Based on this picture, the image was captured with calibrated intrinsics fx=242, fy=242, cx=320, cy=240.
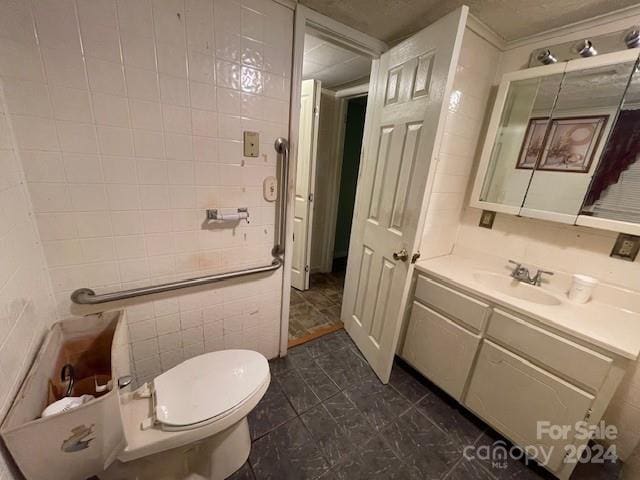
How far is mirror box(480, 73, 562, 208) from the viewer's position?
135 cm

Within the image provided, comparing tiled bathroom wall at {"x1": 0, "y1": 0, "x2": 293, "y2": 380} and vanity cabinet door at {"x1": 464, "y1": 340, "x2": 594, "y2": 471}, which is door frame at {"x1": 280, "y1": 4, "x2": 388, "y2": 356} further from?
vanity cabinet door at {"x1": 464, "y1": 340, "x2": 594, "y2": 471}

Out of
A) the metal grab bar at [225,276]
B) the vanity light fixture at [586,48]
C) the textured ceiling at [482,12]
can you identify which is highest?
the textured ceiling at [482,12]

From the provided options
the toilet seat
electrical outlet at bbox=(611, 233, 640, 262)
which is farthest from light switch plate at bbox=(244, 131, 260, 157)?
electrical outlet at bbox=(611, 233, 640, 262)

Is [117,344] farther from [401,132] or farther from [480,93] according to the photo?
[480,93]

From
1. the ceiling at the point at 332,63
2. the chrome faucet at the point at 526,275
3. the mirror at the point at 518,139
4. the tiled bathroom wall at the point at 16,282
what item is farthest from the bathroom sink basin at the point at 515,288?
the tiled bathroom wall at the point at 16,282

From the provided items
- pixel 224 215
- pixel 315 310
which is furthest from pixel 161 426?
pixel 315 310

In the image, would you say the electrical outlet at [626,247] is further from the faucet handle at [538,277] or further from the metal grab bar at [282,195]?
the metal grab bar at [282,195]

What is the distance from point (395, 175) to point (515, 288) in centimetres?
96

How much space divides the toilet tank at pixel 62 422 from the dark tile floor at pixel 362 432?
2.08 feet

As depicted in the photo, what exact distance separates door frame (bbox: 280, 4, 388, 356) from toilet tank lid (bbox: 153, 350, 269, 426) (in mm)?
543

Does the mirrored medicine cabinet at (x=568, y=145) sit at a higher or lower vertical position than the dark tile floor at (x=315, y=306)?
higher

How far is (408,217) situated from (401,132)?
49cm

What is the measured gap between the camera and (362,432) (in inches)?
49.9

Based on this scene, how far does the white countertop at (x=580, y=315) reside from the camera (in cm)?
91
